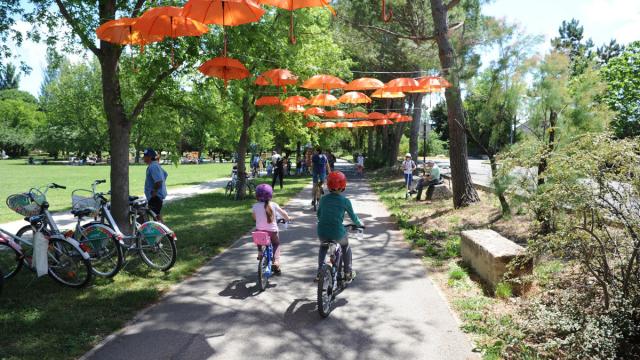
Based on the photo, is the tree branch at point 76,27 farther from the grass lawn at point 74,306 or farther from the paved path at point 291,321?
the paved path at point 291,321

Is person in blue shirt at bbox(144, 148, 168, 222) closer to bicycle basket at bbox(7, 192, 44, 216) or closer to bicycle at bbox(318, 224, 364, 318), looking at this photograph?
bicycle basket at bbox(7, 192, 44, 216)

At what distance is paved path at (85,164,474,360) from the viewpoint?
427 cm

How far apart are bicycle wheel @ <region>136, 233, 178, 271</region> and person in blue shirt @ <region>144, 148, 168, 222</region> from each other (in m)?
1.96

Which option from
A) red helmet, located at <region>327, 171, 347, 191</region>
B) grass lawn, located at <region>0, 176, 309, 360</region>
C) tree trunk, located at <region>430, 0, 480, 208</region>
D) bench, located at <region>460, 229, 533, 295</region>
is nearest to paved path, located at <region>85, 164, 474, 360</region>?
grass lawn, located at <region>0, 176, 309, 360</region>

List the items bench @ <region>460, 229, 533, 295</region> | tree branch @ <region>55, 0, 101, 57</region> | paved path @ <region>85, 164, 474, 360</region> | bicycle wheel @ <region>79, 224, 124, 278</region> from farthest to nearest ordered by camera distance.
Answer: tree branch @ <region>55, 0, 101, 57</region>
bicycle wheel @ <region>79, 224, 124, 278</region>
bench @ <region>460, 229, 533, 295</region>
paved path @ <region>85, 164, 474, 360</region>

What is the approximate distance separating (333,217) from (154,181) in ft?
15.4

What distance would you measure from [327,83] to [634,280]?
10.1 metres

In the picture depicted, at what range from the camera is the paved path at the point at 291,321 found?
4.27 m

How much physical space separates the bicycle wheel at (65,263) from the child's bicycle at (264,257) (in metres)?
2.22

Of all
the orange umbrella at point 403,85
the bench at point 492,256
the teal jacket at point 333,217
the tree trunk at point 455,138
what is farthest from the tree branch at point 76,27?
the tree trunk at point 455,138

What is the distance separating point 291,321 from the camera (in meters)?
5.02

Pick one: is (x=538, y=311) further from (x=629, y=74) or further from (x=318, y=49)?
(x=629, y=74)

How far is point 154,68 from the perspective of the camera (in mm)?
8805

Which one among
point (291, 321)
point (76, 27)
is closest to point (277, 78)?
point (76, 27)
